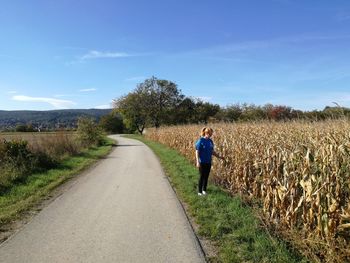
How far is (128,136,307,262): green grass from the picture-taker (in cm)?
646

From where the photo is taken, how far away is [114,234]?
7.85m

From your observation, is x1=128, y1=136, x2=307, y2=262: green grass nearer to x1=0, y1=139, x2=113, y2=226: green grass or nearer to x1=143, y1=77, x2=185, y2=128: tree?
x1=0, y1=139, x2=113, y2=226: green grass

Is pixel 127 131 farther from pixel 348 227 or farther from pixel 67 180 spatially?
pixel 348 227

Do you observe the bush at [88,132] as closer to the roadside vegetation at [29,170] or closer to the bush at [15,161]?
the roadside vegetation at [29,170]

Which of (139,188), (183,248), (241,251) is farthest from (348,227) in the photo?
(139,188)

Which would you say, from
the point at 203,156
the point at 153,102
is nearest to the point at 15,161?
the point at 203,156

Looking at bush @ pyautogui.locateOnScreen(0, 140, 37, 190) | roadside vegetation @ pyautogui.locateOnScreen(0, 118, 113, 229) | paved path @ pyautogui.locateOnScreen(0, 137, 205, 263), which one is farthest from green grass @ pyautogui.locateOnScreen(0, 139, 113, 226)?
paved path @ pyautogui.locateOnScreen(0, 137, 205, 263)

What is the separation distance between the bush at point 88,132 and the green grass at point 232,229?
91.1ft

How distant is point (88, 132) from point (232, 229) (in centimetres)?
3351

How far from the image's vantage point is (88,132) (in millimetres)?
40219

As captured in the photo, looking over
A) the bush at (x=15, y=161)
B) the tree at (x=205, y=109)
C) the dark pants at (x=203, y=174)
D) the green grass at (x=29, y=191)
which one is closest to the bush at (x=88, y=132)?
the bush at (x=15, y=161)

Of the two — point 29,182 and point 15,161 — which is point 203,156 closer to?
point 29,182

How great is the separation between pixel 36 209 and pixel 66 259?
420cm

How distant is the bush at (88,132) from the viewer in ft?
129
